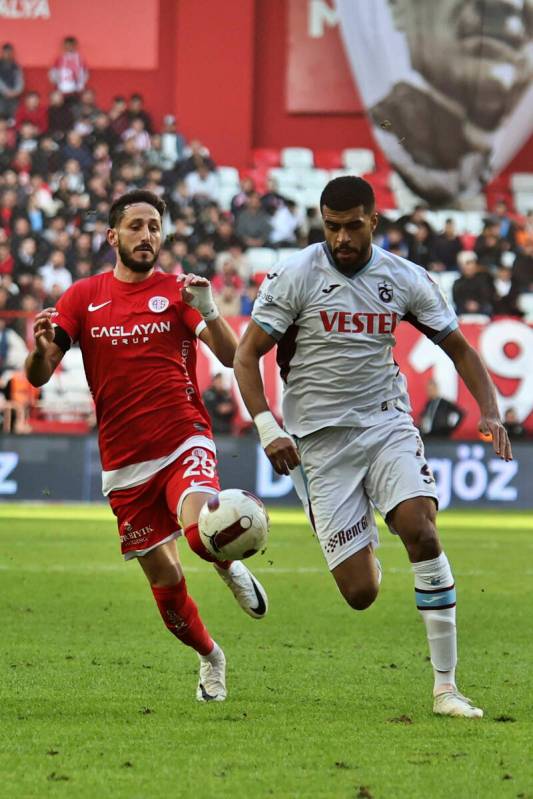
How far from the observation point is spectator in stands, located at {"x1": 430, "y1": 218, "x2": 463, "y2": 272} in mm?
24469

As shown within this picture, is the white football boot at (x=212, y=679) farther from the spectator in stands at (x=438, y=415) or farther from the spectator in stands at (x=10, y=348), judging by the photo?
the spectator in stands at (x=10, y=348)

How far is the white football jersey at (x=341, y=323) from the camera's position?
6598mm

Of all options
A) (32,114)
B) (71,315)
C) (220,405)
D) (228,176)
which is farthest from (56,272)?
(71,315)

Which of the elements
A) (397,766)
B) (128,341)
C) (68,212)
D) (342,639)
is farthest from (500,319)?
(397,766)

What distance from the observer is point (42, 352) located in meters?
6.82

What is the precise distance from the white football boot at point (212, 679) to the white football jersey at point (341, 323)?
3.67 ft

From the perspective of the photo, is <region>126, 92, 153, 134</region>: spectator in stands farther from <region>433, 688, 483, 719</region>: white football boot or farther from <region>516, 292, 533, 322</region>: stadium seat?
<region>433, 688, 483, 719</region>: white football boot

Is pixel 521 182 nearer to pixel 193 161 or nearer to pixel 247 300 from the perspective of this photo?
pixel 193 161

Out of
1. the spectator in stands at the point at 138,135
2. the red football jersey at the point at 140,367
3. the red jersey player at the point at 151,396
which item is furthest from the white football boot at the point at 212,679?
the spectator in stands at the point at 138,135

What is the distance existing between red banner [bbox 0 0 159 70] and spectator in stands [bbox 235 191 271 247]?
7.89 meters

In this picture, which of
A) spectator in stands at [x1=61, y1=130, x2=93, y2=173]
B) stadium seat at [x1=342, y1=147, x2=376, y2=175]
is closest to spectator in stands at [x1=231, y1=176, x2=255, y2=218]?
spectator in stands at [x1=61, y1=130, x2=93, y2=173]

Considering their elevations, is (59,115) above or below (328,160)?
above

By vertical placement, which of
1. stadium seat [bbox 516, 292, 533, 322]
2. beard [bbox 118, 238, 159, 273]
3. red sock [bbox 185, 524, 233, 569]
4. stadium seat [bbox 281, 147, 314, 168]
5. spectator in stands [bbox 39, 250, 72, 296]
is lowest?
stadium seat [bbox 516, 292, 533, 322]

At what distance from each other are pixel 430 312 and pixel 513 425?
15341 mm
